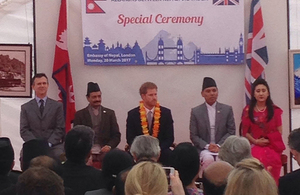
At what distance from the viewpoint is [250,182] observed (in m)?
2.20

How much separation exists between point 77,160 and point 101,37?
300 centimetres

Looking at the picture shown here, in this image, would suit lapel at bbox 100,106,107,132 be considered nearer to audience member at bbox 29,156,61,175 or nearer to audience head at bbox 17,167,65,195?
audience member at bbox 29,156,61,175

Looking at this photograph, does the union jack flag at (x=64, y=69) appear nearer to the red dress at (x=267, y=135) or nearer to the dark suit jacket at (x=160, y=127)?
the dark suit jacket at (x=160, y=127)

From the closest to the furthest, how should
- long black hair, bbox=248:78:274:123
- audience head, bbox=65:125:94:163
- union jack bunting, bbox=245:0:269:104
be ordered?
audience head, bbox=65:125:94:163 → long black hair, bbox=248:78:274:123 → union jack bunting, bbox=245:0:269:104

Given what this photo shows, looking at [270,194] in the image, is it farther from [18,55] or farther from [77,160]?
[18,55]

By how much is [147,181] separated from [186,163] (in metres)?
0.98

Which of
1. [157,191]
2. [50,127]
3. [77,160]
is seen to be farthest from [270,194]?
[50,127]

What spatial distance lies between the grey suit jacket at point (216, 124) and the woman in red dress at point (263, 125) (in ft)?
0.60

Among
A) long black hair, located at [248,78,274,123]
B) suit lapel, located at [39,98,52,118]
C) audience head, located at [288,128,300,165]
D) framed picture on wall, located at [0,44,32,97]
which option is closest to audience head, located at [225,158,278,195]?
audience head, located at [288,128,300,165]

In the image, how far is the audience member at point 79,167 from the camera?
11.5ft

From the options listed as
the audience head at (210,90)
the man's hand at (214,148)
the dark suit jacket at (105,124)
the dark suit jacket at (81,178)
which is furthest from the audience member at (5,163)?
the audience head at (210,90)

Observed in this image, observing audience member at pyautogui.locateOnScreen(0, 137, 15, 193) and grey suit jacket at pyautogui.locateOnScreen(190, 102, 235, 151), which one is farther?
grey suit jacket at pyautogui.locateOnScreen(190, 102, 235, 151)

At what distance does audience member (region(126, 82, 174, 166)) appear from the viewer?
19.6 ft

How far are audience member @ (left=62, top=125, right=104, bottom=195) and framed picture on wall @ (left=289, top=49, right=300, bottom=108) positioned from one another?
3.39 meters
